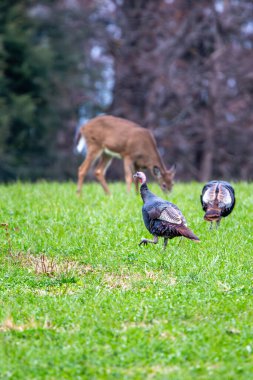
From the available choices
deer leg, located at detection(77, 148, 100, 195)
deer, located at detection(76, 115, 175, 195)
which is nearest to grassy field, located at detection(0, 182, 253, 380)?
A: deer leg, located at detection(77, 148, 100, 195)

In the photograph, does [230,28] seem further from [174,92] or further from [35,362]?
[35,362]

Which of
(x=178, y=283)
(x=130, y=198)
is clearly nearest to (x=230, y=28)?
(x=130, y=198)

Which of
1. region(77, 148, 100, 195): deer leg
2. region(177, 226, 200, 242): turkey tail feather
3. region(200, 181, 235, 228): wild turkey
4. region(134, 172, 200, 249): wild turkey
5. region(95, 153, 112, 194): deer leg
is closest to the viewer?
region(177, 226, 200, 242): turkey tail feather

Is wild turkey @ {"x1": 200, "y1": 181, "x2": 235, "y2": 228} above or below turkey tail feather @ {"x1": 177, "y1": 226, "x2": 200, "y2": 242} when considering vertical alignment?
above

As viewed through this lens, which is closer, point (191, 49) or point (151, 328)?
point (151, 328)

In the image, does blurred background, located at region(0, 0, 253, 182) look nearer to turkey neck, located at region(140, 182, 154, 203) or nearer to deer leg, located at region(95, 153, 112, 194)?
deer leg, located at region(95, 153, 112, 194)

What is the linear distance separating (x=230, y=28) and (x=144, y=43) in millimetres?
4164

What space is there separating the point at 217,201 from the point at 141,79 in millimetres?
20563

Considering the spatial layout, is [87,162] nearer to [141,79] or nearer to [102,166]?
[102,166]

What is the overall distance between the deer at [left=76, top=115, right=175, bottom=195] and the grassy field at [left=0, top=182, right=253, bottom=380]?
11.9 feet

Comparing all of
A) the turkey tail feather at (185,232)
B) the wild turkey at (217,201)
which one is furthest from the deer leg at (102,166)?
the turkey tail feather at (185,232)

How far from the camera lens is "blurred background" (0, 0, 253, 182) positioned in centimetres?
2766

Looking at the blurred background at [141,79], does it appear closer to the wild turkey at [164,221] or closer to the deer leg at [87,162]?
the deer leg at [87,162]

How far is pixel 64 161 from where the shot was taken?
30703 mm
